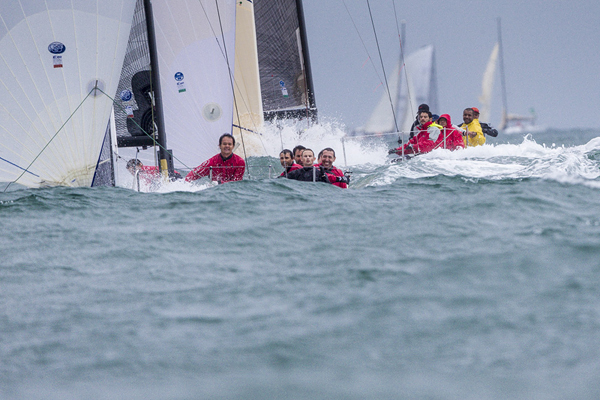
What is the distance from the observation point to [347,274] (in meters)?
3.33

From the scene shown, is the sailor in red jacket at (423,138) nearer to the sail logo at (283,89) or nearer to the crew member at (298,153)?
the crew member at (298,153)

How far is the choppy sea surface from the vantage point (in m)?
2.27

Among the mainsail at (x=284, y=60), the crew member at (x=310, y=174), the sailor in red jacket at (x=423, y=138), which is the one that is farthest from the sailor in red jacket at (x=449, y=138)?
the mainsail at (x=284, y=60)

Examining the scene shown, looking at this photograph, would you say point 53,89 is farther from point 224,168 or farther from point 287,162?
point 287,162

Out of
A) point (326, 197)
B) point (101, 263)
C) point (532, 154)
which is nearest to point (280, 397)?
point (101, 263)

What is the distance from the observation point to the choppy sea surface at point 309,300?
227 centimetres

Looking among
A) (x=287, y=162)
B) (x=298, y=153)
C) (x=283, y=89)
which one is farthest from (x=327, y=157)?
(x=283, y=89)

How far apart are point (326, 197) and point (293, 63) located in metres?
9.79

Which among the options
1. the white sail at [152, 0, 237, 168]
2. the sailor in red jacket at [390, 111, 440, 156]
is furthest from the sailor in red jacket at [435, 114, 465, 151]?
the white sail at [152, 0, 237, 168]

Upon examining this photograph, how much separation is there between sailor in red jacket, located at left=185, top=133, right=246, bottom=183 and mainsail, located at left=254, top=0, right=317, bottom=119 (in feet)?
24.1

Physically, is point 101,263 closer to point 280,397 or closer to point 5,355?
point 5,355

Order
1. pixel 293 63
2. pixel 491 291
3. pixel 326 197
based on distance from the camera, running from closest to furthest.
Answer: pixel 491 291, pixel 326 197, pixel 293 63

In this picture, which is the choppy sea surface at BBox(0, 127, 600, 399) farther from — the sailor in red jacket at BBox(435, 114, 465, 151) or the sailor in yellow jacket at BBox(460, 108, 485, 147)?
the sailor in yellow jacket at BBox(460, 108, 485, 147)

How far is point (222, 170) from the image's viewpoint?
24.9ft
